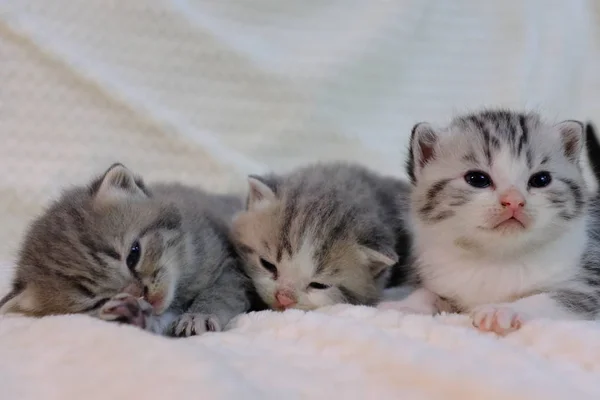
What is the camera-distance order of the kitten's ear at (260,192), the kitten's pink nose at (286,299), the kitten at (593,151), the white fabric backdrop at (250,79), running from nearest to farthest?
the kitten's pink nose at (286,299) → the kitten's ear at (260,192) → the kitten at (593,151) → the white fabric backdrop at (250,79)

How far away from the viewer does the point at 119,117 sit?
209 cm

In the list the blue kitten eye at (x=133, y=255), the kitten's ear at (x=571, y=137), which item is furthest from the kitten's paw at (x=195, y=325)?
the kitten's ear at (x=571, y=137)

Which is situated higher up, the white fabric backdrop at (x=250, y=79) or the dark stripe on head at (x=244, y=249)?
the white fabric backdrop at (x=250, y=79)

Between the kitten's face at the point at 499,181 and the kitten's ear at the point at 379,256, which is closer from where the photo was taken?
the kitten's face at the point at 499,181

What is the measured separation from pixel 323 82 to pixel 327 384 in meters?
1.48

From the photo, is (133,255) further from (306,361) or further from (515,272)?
(515,272)

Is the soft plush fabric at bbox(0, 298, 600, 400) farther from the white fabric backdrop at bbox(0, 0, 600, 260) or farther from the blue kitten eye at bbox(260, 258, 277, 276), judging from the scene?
the white fabric backdrop at bbox(0, 0, 600, 260)

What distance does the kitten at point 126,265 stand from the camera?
1195 mm

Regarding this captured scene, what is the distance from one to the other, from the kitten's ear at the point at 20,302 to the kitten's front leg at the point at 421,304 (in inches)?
26.5

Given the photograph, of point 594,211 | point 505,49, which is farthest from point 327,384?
point 505,49

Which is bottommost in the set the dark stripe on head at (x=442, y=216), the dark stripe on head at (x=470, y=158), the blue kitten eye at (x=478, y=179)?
the dark stripe on head at (x=442, y=216)

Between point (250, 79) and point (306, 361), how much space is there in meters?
1.37

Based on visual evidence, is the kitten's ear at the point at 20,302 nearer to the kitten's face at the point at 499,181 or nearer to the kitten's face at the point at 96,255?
the kitten's face at the point at 96,255

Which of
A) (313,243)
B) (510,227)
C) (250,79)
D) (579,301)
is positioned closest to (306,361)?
(313,243)
